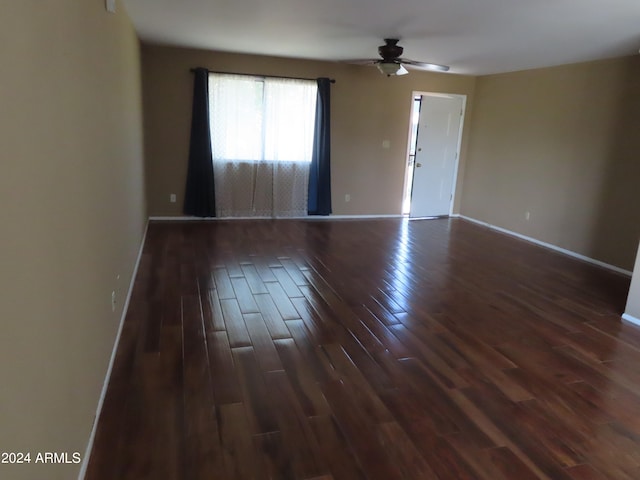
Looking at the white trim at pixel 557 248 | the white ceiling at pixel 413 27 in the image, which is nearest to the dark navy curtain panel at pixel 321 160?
the white ceiling at pixel 413 27

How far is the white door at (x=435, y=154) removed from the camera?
719cm

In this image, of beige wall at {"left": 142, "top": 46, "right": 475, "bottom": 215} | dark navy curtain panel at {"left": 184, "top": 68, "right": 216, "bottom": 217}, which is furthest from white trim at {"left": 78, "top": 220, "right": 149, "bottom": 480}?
beige wall at {"left": 142, "top": 46, "right": 475, "bottom": 215}

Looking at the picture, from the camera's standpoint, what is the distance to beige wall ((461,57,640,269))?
4.98 m

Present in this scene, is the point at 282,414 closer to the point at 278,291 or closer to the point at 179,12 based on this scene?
the point at 278,291

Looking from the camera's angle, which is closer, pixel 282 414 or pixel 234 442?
pixel 234 442

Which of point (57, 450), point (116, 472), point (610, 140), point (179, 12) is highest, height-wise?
point (179, 12)

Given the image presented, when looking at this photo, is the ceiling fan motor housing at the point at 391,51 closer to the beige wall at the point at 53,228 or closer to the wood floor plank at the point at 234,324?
the beige wall at the point at 53,228

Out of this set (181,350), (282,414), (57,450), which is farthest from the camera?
(181,350)

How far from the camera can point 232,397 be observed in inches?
93.6

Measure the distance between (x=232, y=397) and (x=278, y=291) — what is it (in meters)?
1.58

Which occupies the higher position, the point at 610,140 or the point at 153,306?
the point at 610,140

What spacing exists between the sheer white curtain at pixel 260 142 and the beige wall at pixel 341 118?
284 mm

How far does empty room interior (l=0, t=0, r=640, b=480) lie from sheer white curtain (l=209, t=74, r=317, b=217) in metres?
0.03

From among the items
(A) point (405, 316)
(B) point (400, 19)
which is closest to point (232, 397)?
(A) point (405, 316)
